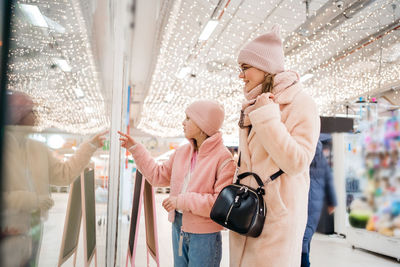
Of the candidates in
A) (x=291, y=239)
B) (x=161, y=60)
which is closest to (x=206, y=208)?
(x=291, y=239)

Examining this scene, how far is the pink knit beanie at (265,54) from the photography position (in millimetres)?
1278

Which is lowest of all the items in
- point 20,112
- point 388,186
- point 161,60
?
point 388,186

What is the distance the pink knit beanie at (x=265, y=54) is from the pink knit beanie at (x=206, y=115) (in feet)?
1.46

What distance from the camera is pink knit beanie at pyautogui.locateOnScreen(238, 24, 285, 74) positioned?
1.28 metres

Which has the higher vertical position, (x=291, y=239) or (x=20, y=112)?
(x=20, y=112)

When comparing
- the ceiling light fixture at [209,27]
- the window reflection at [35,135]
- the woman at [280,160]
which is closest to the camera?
the window reflection at [35,135]

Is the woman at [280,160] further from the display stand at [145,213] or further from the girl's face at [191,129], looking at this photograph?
the display stand at [145,213]

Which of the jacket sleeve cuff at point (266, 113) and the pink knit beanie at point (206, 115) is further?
the pink knit beanie at point (206, 115)

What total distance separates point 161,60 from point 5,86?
7421mm

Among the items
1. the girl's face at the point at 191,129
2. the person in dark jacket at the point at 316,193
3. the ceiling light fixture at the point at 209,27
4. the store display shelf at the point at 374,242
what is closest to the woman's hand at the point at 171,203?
the girl's face at the point at 191,129

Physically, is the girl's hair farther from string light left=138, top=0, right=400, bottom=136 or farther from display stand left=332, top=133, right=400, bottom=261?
display stand left=332, top=133, right=400, bottom=261

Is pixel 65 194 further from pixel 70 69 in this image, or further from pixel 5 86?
pixel 5 86

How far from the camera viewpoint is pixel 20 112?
1.05 ft

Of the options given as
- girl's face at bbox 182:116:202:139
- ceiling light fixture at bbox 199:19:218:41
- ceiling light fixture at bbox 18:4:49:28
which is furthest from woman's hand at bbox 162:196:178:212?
ceiling light fixture at bbox 199:19:218:41
